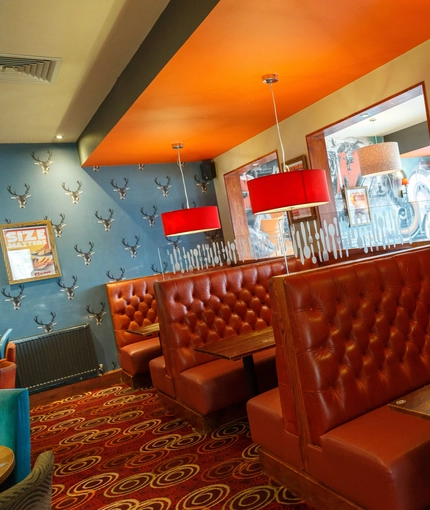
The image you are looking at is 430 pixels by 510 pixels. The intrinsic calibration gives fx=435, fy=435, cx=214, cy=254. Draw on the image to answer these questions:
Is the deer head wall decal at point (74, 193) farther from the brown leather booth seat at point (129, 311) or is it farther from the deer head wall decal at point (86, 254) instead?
the brown leather booth seat at point (129, 311)

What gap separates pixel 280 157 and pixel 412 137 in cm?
379

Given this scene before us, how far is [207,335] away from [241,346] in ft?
2.54

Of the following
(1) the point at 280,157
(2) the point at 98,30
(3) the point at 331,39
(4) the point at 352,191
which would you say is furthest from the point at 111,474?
(4) the point at 352,191

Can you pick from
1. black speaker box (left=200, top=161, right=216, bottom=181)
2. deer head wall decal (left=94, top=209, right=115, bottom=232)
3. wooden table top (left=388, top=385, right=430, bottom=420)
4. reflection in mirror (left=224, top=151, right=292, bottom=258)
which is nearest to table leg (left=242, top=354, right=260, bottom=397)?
wooden table top (left=388, top=385, right=430, bottom=420)

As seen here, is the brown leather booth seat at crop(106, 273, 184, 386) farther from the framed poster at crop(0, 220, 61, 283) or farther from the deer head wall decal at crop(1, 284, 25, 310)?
the deer head wall decal at crop(1, 284, 25, 310)

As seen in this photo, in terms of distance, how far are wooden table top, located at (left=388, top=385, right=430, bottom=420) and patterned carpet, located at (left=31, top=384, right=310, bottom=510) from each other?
102 cm

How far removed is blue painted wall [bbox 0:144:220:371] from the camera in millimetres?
5062

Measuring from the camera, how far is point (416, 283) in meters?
2.37

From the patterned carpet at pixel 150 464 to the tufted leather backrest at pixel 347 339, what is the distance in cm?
58

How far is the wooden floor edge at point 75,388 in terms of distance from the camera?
4957 mm

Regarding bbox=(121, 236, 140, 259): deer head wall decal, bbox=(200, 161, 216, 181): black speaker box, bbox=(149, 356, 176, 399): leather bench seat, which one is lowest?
bbox=(149, 356, 176, 399): leather bench seat

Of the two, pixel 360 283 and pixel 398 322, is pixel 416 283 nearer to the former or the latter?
pixel 398 322

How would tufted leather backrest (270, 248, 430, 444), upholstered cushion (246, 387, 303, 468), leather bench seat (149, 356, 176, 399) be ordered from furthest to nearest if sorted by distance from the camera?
leather bench seat (149, 356, 176, 399), upholstered cushion (246, 387, 303, 468), tufted leather backrest (270, 248, 430, 444)

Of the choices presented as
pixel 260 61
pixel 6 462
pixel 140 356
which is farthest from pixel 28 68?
pixel 140 356
